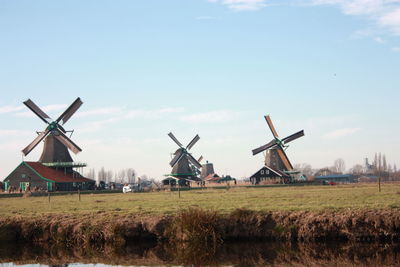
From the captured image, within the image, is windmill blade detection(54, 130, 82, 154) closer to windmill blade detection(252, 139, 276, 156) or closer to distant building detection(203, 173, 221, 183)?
windmill blade detection(252, 139, 276, 156)

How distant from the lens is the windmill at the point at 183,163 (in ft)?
337

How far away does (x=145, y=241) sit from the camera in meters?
26.0

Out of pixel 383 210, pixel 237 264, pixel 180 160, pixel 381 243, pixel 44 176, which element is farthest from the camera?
pixel 180 160

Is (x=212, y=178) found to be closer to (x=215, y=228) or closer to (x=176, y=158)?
(x=176, y=158)

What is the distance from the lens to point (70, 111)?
76.9 metres

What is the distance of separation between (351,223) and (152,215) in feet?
32.1

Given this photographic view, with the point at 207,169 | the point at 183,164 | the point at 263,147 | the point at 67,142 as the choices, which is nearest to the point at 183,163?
the point at 183,164

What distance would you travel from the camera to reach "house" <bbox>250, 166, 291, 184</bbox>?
Answer: 9112 centimetres

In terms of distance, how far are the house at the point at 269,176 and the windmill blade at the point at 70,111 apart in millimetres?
34071

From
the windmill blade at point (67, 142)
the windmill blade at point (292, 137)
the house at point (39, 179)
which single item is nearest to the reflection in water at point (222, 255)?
the house at point (39, 179)

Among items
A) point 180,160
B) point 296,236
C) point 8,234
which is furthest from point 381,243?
point 180,160

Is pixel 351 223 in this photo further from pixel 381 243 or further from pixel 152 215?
pixel 152 215

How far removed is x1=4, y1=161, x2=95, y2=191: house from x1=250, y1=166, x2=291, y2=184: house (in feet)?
107

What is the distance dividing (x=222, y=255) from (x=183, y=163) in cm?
8044
